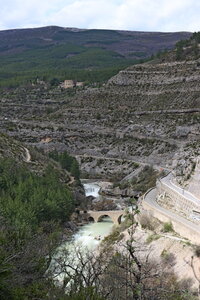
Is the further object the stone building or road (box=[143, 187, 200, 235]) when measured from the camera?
the stone building

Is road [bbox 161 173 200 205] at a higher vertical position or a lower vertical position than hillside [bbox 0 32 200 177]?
higher

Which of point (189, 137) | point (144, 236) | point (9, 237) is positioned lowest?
point (189, 137)

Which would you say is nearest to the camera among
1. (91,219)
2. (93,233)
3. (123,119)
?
(93,233)

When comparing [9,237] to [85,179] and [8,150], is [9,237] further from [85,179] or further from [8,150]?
[85,179]

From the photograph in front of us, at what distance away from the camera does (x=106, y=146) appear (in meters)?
107

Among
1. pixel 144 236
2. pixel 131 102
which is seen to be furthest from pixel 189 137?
pixel 144 236

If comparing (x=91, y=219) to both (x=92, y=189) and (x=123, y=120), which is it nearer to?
(x=92, y=189)

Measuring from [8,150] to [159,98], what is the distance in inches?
1882

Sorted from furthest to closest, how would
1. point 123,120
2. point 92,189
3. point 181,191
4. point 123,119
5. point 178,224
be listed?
point 123,119 → point 123,120 → point 92,189 → point 181,191 → point 178,224

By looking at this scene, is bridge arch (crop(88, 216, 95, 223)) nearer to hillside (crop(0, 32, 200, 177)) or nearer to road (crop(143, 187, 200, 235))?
road (crop(143, 187, 200, 235))

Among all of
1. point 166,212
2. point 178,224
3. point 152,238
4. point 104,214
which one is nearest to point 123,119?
point 104,214

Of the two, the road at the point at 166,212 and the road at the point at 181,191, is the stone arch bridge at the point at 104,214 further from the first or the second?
the road at the point at 181,191

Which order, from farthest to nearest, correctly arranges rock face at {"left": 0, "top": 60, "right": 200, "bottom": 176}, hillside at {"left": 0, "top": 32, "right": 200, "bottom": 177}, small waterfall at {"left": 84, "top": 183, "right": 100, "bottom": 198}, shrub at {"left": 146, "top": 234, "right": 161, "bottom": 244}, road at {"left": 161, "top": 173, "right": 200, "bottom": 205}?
hillside at {"left": 0, "top": 32, "right": 200, "bottom": 177}
rock face at {"left": 0, "top": 60, "right": 200, "bottom": 176}
small waterfall at {"left": 84, "top": 183, "right": 100, "bottom": 198}
road at {"left": 161, "top": 173, "right": 200, "bottom": 205}
shrub at {"left": 146, "top": 234, "right": 161, "bottom": 244}

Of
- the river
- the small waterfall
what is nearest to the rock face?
the small waterfall
